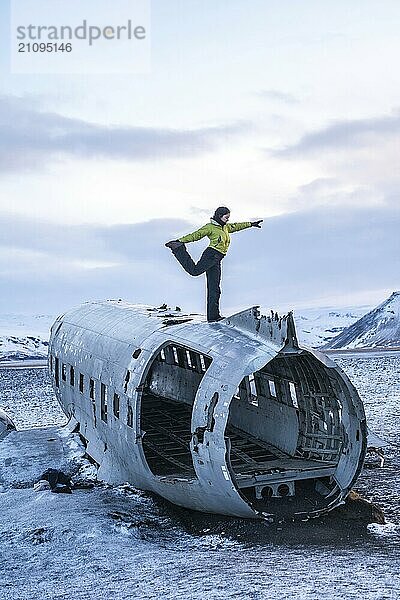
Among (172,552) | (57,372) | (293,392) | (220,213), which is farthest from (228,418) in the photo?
(57,372)

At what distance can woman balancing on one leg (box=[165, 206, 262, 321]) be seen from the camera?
15984 mm

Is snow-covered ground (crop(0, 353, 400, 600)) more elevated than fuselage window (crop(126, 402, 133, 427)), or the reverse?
fuselage window (crop(126, 402, 133, 427))

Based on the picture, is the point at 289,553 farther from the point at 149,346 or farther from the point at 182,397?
the point at 182,397

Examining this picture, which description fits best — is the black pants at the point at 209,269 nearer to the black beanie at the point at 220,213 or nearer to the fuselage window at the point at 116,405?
the black beanie at the point at 220,213

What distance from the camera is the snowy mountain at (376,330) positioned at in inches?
2702

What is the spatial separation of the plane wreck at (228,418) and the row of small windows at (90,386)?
0.03m

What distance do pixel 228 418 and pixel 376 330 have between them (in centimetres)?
6027

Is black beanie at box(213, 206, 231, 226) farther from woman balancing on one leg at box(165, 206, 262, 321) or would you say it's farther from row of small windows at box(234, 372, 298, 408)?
row of small windows at box(234, 372, 298, 408)

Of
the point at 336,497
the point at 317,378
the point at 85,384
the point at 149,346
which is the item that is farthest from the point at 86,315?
the point at 336,497

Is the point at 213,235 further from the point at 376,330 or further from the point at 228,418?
the point at 376,330

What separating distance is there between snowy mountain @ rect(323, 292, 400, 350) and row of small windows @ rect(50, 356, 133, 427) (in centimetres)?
4682

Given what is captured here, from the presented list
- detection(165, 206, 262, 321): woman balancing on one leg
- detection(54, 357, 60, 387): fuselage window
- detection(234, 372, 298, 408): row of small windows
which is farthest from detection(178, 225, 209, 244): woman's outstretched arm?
detection(54, 357, 60, 387): fuselage window

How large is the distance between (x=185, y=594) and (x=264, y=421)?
714 centimetres

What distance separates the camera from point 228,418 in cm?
1432
